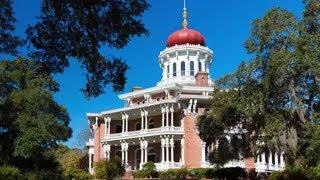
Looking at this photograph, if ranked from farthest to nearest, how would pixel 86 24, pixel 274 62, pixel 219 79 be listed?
pixel 219 79
pixel 274 62
pixel 86 24

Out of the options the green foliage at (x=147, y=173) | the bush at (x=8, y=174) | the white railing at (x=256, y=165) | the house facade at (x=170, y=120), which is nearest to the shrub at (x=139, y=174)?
the green foliage at (x=147, y=173)

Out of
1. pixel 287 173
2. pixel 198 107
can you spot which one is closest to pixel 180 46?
pixel 198 107

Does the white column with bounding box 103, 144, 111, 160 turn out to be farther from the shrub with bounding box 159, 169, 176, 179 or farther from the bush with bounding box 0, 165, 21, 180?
the bush with bounding box 0, 165, 21, 180


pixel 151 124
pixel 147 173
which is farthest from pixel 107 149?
pixel 147 173

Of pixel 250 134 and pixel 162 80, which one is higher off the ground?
pixel 162 80

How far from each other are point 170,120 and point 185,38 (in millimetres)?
16027

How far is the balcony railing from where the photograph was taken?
55875mm

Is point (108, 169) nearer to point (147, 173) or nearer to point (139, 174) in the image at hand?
point (147, 173)

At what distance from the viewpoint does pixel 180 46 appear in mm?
68312

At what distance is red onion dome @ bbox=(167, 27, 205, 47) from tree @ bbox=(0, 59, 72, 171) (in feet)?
77.6

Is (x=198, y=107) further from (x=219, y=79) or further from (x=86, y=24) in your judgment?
(x=86, y=24)

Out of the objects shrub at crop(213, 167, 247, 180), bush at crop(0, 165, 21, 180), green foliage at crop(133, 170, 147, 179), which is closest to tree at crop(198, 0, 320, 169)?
shrub at crop(213, 167, 247, 180)

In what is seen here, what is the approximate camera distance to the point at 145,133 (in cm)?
5784

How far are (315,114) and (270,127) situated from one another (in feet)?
9.82
